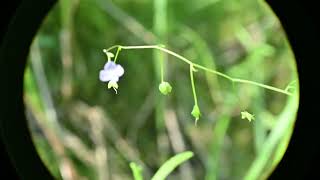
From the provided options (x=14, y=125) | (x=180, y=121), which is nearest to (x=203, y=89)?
(x=180, y=121)

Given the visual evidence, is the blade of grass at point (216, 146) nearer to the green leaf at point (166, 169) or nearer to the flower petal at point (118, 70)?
the green leaf at point (166, 169)

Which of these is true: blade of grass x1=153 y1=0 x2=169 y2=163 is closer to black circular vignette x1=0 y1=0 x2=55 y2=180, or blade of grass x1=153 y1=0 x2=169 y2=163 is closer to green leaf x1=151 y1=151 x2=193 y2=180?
green leaf x1=151 y1=151 x2=193 y2=180

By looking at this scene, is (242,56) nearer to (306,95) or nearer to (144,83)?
(144,83)

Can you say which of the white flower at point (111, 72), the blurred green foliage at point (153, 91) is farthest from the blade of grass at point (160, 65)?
the white flower at point (111, 72)

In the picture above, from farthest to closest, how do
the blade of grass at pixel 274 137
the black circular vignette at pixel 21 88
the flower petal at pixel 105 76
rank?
the flower petal at pixel 105 76 < the blade of grass at pixel 274 137 < the black circular vignette at pixel 21 88

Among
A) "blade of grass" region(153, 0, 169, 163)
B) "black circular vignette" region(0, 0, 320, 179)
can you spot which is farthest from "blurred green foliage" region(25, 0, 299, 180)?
"black circular vignette" region(0, 0, 320, 179)
